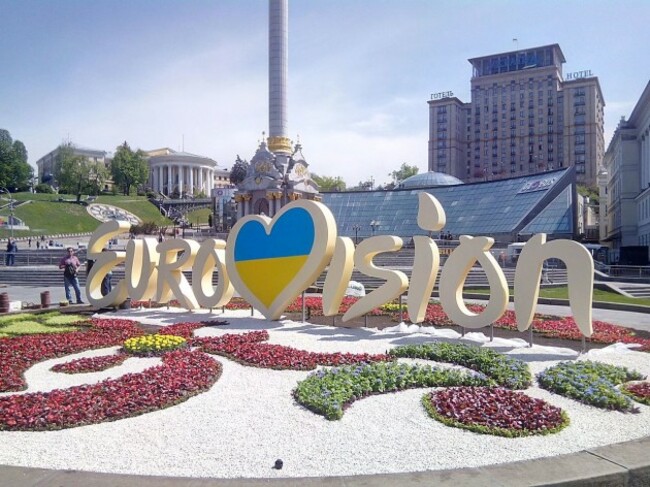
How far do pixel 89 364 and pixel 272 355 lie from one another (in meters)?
3.59

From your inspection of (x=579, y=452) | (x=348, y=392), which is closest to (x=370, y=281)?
(x=348, y=392)

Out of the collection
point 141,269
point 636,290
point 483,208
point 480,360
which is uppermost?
point 483,208

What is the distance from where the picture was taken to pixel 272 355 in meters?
11.1

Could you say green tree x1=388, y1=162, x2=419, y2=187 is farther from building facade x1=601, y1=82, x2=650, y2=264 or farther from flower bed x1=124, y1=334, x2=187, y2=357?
flower bed x1=124, y1=334, x2=187, y2=357

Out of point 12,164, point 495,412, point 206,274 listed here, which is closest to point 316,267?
point 206,274

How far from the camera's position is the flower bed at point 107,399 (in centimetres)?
712

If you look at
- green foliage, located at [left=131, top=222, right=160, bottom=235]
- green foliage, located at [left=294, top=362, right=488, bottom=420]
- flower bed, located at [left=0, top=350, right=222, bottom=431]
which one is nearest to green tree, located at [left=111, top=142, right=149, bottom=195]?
green foliage, located at [left=131, top=222, right=160, bottom=235]

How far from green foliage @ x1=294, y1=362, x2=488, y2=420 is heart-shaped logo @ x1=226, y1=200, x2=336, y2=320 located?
18.6 feet

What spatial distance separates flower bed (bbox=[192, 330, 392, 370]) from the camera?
10.5m

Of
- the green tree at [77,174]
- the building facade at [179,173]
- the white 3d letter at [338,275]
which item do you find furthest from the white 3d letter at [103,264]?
the building facade at [179,173]

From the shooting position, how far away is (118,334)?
14.1 meters

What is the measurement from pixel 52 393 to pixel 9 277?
111ft

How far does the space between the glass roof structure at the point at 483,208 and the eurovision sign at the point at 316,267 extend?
42.2 meters

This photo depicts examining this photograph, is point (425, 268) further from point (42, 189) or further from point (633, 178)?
point (42, 189)
